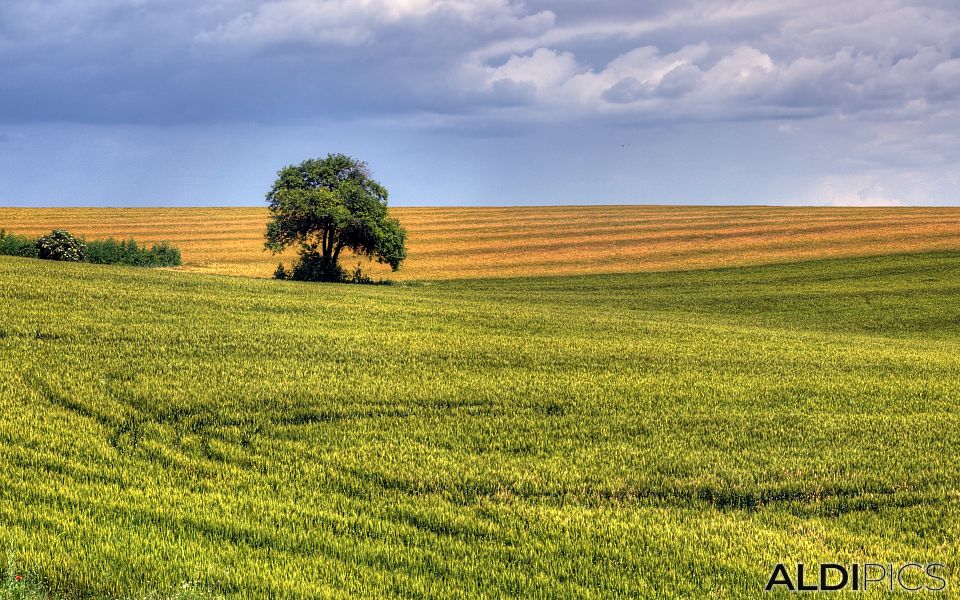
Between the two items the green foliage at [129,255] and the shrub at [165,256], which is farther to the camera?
the shrub at [165,256]

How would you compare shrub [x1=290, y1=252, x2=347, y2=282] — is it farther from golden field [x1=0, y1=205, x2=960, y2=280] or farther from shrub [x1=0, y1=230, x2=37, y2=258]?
shrub [x1=0, y1=230, x2=37, y2=258]

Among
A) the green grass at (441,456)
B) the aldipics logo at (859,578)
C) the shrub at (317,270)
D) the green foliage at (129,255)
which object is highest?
the green foliage at (129,255)

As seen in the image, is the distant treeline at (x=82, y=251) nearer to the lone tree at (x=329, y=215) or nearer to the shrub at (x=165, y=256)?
the shrub at (x=165, y=256)

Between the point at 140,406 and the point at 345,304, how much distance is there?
17500 mm

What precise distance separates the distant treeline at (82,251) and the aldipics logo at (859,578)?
159 feet

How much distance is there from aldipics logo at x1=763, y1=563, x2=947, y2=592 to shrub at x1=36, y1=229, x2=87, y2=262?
48301mm

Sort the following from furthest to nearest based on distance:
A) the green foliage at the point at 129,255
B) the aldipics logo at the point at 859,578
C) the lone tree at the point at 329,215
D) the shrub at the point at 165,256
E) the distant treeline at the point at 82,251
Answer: the shrub at the point at 165,256 → the green foliage at the point at 129,255 → the lone tree at the point at 329,215 → the distant treeline at the point at 82,251 → the aldipics logo at the point at 859,578

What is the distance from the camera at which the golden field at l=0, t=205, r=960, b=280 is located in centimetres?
6912

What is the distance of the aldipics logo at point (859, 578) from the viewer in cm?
838

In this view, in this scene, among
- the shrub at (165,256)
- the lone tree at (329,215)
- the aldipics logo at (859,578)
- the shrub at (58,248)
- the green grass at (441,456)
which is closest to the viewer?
the aldipics logo at (859,578)

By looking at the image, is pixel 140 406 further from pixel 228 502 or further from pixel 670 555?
pixel 670 555

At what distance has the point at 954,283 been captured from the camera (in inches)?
2008

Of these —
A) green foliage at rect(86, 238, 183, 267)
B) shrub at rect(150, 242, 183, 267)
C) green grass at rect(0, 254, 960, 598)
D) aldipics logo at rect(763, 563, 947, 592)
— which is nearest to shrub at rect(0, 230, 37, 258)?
green foliage at rect(86, 238, 183, 267)

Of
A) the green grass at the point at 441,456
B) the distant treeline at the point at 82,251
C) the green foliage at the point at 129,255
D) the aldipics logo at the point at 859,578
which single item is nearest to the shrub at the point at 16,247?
the distant treeline at the point at 82,251
